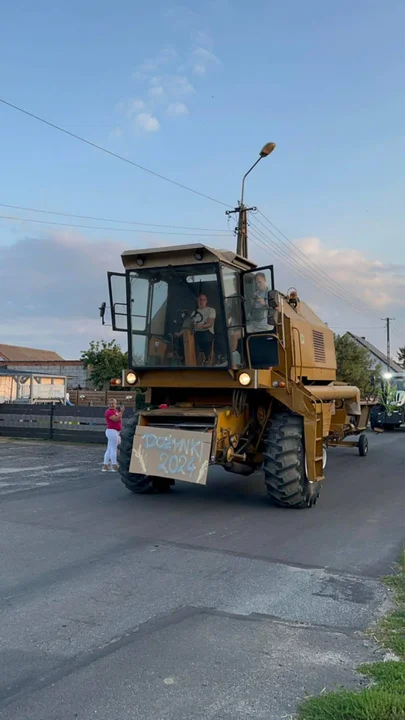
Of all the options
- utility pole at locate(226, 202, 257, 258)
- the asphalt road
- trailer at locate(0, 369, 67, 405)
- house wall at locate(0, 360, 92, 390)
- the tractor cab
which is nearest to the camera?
the asphalt road

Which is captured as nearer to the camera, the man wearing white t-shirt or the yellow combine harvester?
the yellow combine harvester

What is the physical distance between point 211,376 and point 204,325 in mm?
A: 793

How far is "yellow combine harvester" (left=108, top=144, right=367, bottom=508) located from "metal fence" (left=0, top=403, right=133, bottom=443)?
1017 cm

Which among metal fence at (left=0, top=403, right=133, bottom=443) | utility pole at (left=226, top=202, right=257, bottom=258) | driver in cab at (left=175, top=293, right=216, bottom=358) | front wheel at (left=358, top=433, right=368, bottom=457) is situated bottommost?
front wheel at (left=358, top=433, right=368, bottom=457)

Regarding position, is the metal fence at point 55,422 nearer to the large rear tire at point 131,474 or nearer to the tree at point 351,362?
the large rear tire at point 131,474

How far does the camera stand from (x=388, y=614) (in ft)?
17.0

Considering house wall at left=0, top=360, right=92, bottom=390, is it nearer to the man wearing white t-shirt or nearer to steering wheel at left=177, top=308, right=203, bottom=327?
steering wheel at left=177, top=308, right=203, bottom=327

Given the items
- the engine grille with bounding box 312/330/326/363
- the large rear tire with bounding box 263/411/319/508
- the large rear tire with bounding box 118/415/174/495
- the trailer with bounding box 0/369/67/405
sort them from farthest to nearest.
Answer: the trailer with bounding box 0/369/67/405
the engine grille with bounding box 312/330/326/363
the large rear tire with bounding box 118/415/174/495
the large rear tire with bounding box 263/411/319/508

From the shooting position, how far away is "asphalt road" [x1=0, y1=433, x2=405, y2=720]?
12.4 feet

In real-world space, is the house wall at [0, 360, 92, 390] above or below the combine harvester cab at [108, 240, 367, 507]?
above

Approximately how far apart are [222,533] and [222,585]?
2136 millimetres

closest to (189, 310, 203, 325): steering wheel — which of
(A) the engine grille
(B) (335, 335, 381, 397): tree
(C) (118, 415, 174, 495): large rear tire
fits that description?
(C) (118, 415, 174, 495): large rear tire

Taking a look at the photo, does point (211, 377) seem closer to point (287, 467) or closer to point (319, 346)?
point (287, 467)

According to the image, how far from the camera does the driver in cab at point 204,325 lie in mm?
9719
